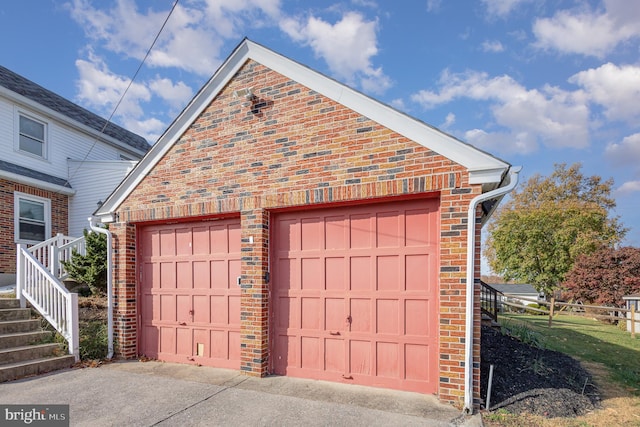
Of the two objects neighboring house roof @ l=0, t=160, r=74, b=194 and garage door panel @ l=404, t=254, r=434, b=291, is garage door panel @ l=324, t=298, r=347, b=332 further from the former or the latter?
neighboring house roof @ l=0, t=160, r=74, b=194

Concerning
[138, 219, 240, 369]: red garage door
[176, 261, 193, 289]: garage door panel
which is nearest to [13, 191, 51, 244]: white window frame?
[138, 219, 240, 369]: red garage door

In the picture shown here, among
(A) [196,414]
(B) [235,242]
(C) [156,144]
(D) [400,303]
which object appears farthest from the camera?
(C) [156,144]

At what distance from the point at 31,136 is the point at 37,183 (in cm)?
167

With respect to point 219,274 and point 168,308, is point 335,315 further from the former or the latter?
point 168,308

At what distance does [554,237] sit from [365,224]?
2647cm

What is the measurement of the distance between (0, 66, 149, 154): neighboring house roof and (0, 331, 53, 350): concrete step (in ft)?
23.9

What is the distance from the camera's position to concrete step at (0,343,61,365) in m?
5.62

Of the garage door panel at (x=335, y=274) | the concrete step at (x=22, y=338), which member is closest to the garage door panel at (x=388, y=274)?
the garage door panel at (x=335, y=274)

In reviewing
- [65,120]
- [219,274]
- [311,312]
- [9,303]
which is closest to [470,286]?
[311,312]

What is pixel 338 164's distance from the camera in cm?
505

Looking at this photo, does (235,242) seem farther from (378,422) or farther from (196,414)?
(378,422)

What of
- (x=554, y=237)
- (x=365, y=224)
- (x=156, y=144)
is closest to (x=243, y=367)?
(x=365, y=224)

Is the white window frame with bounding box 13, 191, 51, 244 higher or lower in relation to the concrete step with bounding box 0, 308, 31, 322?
higher

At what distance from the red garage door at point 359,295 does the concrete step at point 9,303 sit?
5714 mm
